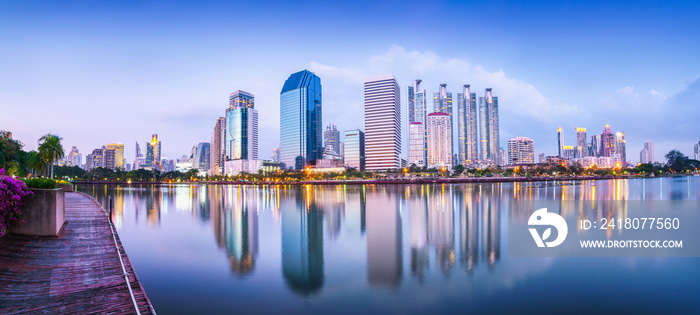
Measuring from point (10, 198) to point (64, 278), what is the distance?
280 inches

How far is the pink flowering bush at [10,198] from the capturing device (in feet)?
48.6

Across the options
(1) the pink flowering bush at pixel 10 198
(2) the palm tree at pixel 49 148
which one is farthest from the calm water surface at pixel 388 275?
(2) the palm tree at pixel 49 148

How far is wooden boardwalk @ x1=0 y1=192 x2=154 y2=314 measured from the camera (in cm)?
919

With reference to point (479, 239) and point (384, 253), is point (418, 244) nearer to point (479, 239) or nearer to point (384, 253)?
point (384, 253)

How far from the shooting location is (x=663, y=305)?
41.0 ft

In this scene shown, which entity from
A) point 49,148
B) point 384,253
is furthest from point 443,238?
point 49,148

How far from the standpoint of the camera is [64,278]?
445 inches

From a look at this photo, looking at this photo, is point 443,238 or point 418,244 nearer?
point 418,244

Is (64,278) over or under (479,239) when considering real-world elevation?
over

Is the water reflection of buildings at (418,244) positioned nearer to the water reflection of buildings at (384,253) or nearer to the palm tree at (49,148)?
the water reflection of buildings at (384,253)

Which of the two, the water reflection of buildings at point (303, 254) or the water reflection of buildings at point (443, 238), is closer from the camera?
the water reflection of buildings at point (303, 254)

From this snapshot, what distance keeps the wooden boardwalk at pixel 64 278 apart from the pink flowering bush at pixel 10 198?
0.85m

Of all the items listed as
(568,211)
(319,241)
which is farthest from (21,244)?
A: (568,211)

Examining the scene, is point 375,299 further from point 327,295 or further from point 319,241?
point 319,241
